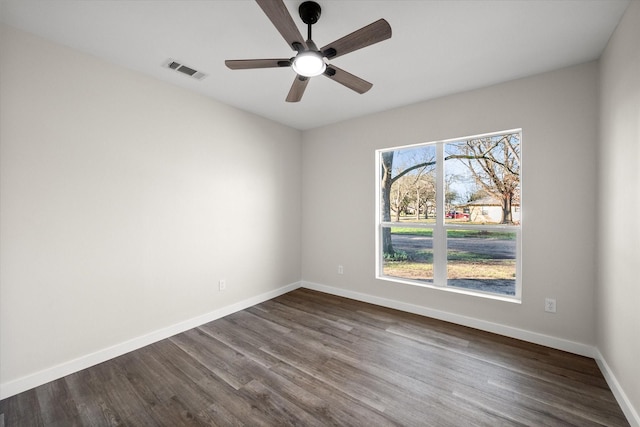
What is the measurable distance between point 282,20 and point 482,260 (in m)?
3.01

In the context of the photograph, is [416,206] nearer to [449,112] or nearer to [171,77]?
[449,112]

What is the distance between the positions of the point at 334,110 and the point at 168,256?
8.63 feet

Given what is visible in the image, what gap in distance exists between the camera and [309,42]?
5.36ft

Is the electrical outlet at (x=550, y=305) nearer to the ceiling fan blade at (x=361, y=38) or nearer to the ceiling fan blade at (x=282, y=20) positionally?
the ceiling fan blade at (x=361, y=38)

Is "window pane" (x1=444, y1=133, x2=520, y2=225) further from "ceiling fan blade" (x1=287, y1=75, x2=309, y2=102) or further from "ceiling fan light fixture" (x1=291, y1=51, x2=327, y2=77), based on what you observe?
"ceiling fan light fixture" (x1=291, y1=51, x2=327, y2=77)

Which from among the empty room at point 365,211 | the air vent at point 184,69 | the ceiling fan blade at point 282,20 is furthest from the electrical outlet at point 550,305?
the air vent at point 184,69

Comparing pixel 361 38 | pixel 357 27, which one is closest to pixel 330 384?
pixel 361 38

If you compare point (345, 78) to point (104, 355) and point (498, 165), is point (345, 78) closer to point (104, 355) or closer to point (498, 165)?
point (498, 165)

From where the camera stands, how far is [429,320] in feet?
10.1

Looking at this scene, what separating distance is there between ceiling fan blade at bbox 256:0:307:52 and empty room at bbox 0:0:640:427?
1cm

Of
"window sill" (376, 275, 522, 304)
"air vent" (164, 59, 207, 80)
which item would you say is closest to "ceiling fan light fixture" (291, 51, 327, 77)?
"air vent" (164, 59, 207, 80)

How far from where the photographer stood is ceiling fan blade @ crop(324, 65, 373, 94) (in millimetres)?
1834

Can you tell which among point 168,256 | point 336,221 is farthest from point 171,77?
point 336,221

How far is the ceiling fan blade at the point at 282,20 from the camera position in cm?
131
